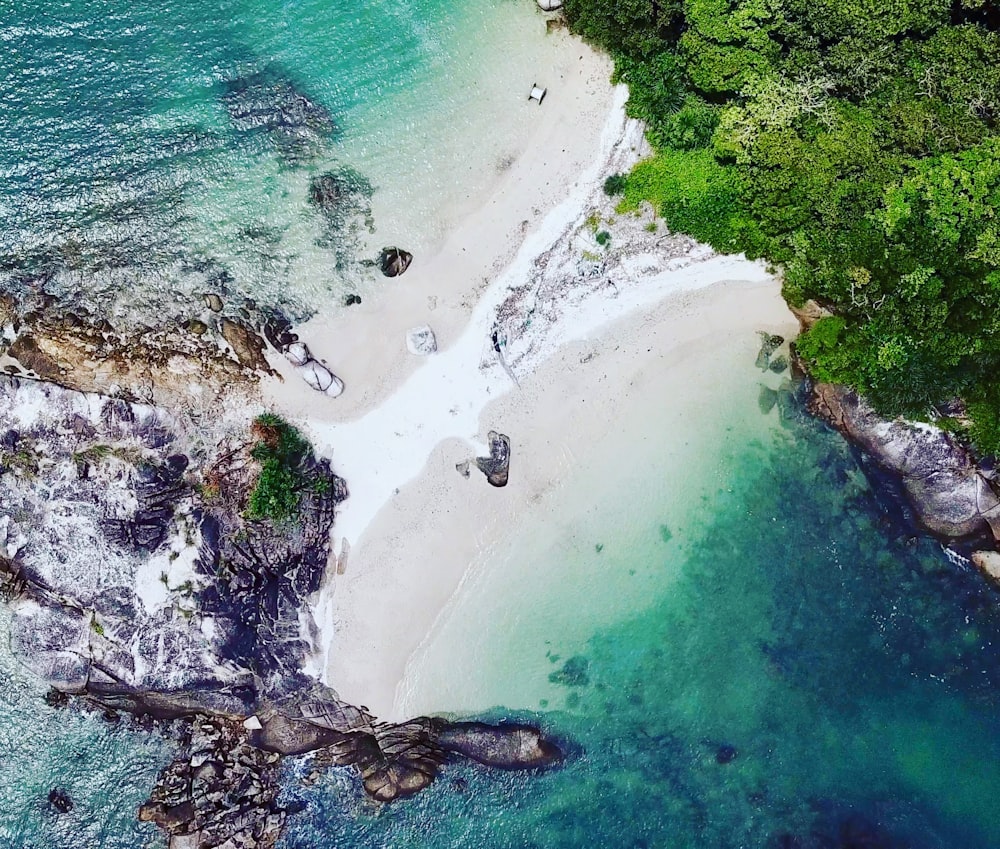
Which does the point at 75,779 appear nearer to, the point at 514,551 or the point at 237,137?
the point at 514,551

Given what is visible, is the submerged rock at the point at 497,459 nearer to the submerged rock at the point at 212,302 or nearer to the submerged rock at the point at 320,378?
the submerged rock at the point at 320,378

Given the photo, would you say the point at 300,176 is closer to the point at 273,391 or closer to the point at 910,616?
the point at 273,391

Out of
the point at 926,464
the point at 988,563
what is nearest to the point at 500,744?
the point at 926,464

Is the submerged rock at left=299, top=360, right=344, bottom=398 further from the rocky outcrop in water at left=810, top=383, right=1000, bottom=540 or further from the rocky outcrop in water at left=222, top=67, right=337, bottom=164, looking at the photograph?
the rocky outcrop in water at left=810, top=383, right=1000, bottom=540

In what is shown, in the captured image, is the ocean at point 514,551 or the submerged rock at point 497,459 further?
the submerged rock at point 497,459

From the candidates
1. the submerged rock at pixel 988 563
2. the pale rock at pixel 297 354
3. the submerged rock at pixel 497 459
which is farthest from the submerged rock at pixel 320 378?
the submerged rock at pixel 988 563

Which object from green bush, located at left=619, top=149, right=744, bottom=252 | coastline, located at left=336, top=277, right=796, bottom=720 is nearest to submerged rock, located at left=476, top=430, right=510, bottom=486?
coastline, located at left=336, top=277, right=796, bottom=720

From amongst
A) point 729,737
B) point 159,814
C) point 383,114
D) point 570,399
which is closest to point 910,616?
point 729,737
